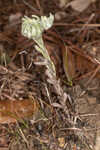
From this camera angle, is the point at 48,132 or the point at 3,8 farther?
the point at 3,8

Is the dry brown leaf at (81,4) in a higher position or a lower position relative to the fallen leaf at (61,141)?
higher

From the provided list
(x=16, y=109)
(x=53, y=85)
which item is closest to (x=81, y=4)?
(x=53, y=85)

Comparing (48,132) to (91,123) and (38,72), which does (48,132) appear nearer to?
(91,123)

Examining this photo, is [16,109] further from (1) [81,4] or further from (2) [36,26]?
(1) [81,4]

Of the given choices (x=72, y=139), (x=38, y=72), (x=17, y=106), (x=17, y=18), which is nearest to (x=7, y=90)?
(x=17, y=106)

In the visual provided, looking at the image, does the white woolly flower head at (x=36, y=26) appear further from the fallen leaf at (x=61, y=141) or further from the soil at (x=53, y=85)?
the fallen leaf at (x=61, y=141)

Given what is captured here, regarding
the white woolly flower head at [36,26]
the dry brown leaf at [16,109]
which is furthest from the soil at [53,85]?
the white woolly flower head at [36,26]

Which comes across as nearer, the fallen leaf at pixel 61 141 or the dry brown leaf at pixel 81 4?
the fallen leaf at pixel 61 141

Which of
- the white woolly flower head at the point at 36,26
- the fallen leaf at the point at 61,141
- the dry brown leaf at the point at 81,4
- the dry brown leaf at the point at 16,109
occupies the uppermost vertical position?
the dry brown leaf at the point at 81,4
